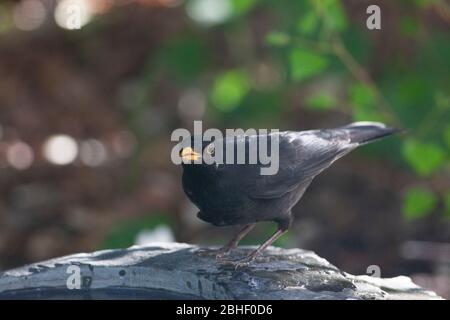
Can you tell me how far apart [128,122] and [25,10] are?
1.99 metres

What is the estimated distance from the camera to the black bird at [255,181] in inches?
118

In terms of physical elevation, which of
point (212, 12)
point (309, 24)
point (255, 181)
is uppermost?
point (212, 12)

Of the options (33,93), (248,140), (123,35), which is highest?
(123,35)

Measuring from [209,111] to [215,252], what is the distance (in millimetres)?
3446

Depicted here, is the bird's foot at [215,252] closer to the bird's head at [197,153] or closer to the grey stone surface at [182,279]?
the grey stone surface at [182,279]

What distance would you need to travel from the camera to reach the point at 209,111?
21.1 feet

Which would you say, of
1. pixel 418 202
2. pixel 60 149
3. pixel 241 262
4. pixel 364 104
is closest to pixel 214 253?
pixel 241 262

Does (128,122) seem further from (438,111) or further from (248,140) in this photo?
(248,140)

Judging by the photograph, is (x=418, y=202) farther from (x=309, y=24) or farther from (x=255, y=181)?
(x=255, y=181)

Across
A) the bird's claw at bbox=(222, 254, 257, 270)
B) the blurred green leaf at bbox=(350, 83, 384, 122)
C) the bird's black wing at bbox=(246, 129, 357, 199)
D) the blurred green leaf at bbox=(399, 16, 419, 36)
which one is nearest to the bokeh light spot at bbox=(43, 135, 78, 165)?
the blurred green leaf at bbox=(399, 16, 419, 36)

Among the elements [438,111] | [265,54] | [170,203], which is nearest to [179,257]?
[438,111]

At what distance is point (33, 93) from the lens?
25.0 ft
